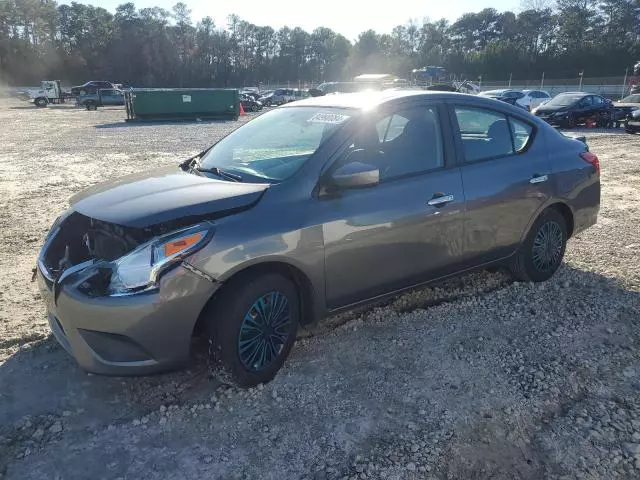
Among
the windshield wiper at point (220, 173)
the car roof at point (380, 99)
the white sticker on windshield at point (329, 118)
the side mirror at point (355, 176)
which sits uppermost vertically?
the car roof at point (380, 99)

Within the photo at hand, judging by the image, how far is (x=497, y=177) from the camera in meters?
4.25

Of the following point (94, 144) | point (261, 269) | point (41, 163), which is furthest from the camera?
point (94, 144)

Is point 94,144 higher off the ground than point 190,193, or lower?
lower

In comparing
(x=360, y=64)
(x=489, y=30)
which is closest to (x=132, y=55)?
(x=360, y=64)

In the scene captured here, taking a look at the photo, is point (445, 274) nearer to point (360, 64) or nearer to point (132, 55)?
point (132, 55)

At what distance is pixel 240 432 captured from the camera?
2.90m

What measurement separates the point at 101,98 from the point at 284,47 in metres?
75.9

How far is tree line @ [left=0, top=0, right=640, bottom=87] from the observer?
76438 millimetres

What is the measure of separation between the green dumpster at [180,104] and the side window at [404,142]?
1042 inches

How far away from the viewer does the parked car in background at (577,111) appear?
2036 centimetres

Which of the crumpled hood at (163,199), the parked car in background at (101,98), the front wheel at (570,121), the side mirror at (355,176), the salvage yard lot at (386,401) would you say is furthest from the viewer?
the parked car in background at (101,98)

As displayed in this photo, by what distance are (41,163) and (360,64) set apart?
366 feet

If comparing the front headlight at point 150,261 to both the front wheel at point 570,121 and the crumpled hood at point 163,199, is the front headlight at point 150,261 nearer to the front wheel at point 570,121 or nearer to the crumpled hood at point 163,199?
the crumpled hood at point 163,199

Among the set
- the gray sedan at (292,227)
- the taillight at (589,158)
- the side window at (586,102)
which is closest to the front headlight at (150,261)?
the gray sedan at (292,227)
